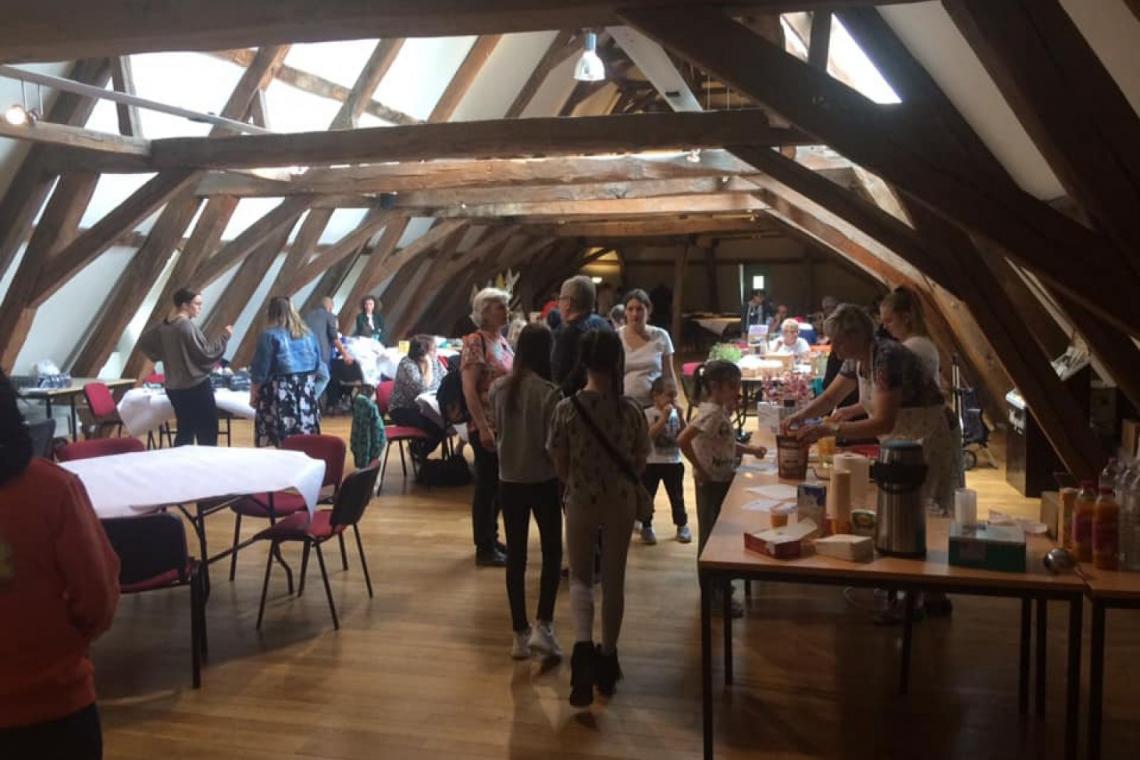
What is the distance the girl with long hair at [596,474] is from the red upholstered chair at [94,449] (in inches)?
96.0

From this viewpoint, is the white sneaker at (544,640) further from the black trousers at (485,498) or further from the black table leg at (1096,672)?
the black table leg at (1096,672)

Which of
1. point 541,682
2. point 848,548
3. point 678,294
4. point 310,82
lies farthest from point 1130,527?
point 678,294

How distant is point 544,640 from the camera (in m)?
3.56

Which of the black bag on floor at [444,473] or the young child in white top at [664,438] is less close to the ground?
the young child in white top at [664,438]

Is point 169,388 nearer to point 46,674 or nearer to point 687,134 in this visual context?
point 687,134

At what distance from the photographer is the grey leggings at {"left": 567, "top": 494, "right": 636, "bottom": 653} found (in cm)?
315

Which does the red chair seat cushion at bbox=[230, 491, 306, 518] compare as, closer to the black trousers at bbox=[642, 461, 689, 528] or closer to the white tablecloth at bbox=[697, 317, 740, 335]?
the black trousers at bbox=[642, 461, 689, 528]

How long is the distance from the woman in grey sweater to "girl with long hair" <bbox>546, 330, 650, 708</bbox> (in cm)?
350

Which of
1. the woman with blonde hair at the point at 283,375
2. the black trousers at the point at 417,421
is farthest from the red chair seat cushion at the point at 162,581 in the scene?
the black trousers at the point at 417,421

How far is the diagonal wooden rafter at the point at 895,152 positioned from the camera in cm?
262

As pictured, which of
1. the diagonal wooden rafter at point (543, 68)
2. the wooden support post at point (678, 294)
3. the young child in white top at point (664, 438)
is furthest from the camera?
the wooden support post at point (678, 294)

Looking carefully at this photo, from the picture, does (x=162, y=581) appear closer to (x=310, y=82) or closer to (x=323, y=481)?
(x=323, y=481)

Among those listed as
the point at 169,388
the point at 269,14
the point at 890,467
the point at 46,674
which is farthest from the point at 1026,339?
the point at 169,388

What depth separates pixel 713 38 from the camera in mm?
2682
